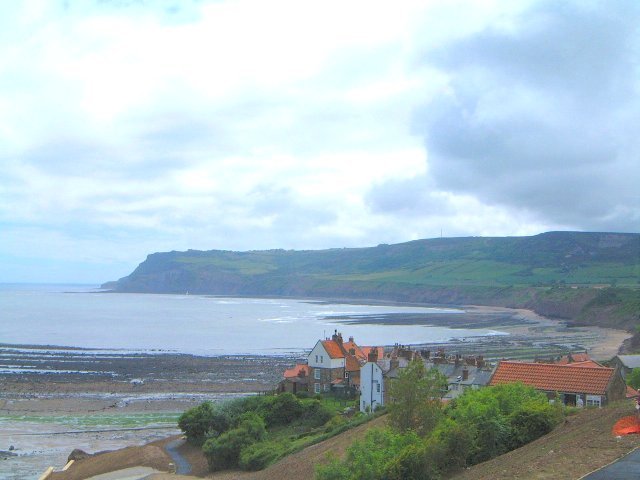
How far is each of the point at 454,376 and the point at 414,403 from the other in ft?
64.4

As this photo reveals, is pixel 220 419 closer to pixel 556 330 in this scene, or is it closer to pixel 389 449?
pixel 389 449

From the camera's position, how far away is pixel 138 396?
66375 millimetres

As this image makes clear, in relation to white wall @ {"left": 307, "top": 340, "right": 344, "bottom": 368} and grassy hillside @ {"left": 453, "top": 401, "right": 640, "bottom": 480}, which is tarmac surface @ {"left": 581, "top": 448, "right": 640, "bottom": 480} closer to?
grassy hillside @ {"left": 453, "top": 401, "right": 640, "bottom": 480}

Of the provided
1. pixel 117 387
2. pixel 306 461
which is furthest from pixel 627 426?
pixel 117 387

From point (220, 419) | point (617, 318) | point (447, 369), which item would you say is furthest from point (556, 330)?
point (220, 419)

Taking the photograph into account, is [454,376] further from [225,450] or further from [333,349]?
[225,450]

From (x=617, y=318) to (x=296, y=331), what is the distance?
226 ft

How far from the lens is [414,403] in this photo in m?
26.8

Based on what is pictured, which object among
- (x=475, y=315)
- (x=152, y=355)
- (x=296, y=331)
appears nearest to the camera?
(x=152, y=355)

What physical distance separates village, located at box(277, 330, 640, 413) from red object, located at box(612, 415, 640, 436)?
7516mm

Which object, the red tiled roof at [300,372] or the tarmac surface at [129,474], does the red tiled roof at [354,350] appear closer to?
the red tiled roof at [300,372]

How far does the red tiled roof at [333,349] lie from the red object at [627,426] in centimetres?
3280

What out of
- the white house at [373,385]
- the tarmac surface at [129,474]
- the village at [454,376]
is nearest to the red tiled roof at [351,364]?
the village at [454,376]

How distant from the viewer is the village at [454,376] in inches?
1344
